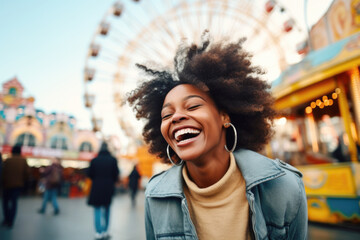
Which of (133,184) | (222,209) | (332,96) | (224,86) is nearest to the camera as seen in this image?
(222,209)

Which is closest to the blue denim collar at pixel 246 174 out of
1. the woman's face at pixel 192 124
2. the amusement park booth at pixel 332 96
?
the woman's face at pixel 192 124

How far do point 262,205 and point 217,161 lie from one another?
1.04 feet

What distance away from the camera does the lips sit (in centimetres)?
125

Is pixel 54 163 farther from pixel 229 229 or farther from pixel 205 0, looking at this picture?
pixel 205 0

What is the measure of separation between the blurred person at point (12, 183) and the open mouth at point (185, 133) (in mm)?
4872

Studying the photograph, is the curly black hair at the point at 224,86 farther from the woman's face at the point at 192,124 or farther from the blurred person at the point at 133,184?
the blurred person at the point at 133,184

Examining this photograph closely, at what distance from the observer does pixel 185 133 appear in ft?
4.20

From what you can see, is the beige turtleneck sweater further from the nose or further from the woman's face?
the nose

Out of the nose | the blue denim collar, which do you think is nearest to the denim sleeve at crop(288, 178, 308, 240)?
the blue denim collar

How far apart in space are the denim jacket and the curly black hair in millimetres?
399

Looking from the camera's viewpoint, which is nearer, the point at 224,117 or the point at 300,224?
the point at 300,224

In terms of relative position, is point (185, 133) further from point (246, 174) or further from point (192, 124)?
point (246, 174)

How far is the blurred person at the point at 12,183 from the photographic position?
4570 millimetres

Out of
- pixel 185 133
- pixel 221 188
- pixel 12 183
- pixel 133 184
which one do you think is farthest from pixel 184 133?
pixel 133 184
